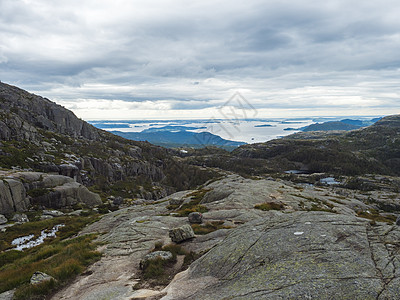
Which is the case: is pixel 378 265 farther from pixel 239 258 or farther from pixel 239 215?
pixel 239 215

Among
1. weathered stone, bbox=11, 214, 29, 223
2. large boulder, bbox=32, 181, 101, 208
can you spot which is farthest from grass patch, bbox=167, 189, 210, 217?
large boulder, bbox=32, 181, 101, 208

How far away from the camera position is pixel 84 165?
163875 millimetres

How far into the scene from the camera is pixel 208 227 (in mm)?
28203

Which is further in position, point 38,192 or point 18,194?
point 38,192

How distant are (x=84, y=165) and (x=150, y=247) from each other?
161 m

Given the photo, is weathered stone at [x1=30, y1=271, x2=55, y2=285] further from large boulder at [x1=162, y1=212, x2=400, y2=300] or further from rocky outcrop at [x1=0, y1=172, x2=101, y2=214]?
rocky outcrop at [x1=0, y1=172, x2=101, y2=214]

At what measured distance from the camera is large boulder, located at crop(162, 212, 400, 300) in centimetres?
1086

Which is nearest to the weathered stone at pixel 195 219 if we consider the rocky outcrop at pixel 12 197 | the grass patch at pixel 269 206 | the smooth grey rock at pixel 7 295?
the grass patch at pixel 269 206

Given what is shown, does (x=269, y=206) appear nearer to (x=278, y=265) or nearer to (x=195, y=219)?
(x=195, y=219)

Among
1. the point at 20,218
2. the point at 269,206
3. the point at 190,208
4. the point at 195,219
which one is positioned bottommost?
the point at 20,218

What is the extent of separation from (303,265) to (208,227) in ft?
52.7

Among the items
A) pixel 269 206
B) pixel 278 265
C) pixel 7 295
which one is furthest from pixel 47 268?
pixel 269 206

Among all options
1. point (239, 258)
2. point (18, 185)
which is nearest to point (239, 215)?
point (239, 258)

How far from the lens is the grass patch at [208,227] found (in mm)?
26541
